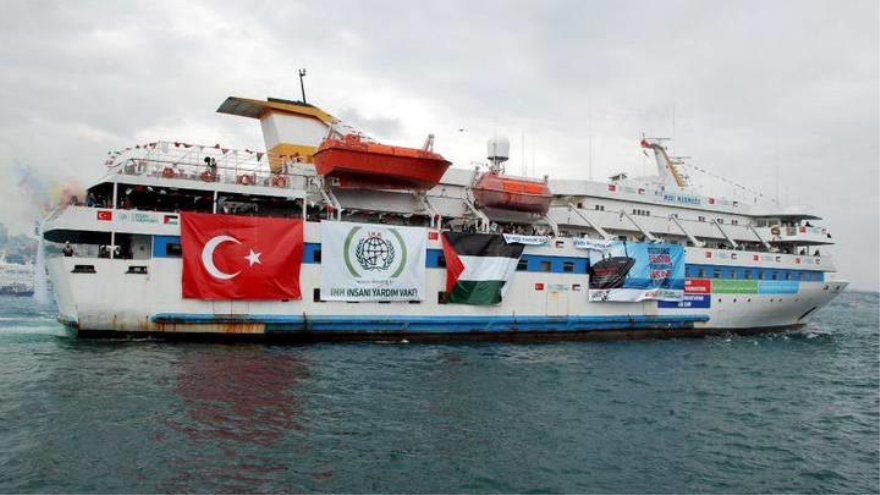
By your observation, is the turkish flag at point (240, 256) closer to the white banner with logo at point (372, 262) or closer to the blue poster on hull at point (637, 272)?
the white banner with logo at point (372, 262)

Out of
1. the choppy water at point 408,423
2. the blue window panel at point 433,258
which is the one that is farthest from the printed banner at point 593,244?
the choppy water at point 408,423

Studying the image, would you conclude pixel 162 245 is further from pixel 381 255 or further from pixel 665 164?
pixel 665 164

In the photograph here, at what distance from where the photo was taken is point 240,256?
2266cm

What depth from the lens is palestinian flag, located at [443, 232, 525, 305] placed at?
86.3ft

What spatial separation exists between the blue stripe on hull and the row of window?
240 centimetres

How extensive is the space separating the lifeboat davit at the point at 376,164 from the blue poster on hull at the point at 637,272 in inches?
373

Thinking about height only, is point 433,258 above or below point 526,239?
below

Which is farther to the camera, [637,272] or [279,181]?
[637,272]

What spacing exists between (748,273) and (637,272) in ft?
28.0

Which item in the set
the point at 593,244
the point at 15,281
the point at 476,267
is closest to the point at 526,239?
the point at 476,267

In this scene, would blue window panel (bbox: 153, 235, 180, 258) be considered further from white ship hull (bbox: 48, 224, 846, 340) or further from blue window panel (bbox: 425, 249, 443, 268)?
blue window panel (bbox: 425, 249, 443, 268)

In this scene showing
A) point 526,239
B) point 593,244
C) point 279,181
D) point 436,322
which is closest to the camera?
point 279,181

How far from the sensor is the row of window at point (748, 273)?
32938mm

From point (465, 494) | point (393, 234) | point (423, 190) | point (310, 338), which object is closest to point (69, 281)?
point (310, 338)
